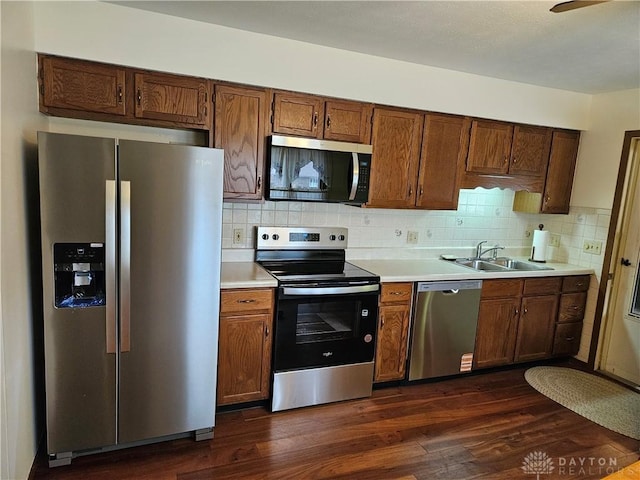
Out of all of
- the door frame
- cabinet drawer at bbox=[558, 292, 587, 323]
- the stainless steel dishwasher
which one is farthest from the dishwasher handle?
the door frame

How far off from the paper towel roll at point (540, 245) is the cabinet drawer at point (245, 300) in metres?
2.70

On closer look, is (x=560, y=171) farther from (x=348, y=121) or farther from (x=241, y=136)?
(x=241, y=136)

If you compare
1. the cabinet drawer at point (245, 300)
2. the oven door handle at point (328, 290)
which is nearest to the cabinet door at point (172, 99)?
the cabinet drawer at point (245, 300)

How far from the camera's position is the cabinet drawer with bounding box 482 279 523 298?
131 inches

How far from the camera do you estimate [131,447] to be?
7.66 ft

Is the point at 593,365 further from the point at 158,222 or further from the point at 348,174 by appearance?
the point at 158,222

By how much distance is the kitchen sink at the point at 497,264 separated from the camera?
373 centimetres

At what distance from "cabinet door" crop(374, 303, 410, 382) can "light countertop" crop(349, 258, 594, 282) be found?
0.75 feet

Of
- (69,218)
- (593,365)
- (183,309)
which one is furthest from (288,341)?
(593,365)

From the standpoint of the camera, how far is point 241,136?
2.74m

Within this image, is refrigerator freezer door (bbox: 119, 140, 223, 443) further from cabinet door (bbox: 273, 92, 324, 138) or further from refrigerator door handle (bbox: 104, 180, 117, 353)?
cabinet door (bbox: 273, 92, 324, 138)

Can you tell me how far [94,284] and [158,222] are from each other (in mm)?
444

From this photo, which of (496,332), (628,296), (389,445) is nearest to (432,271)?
(496,332)

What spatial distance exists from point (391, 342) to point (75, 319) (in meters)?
2.05
